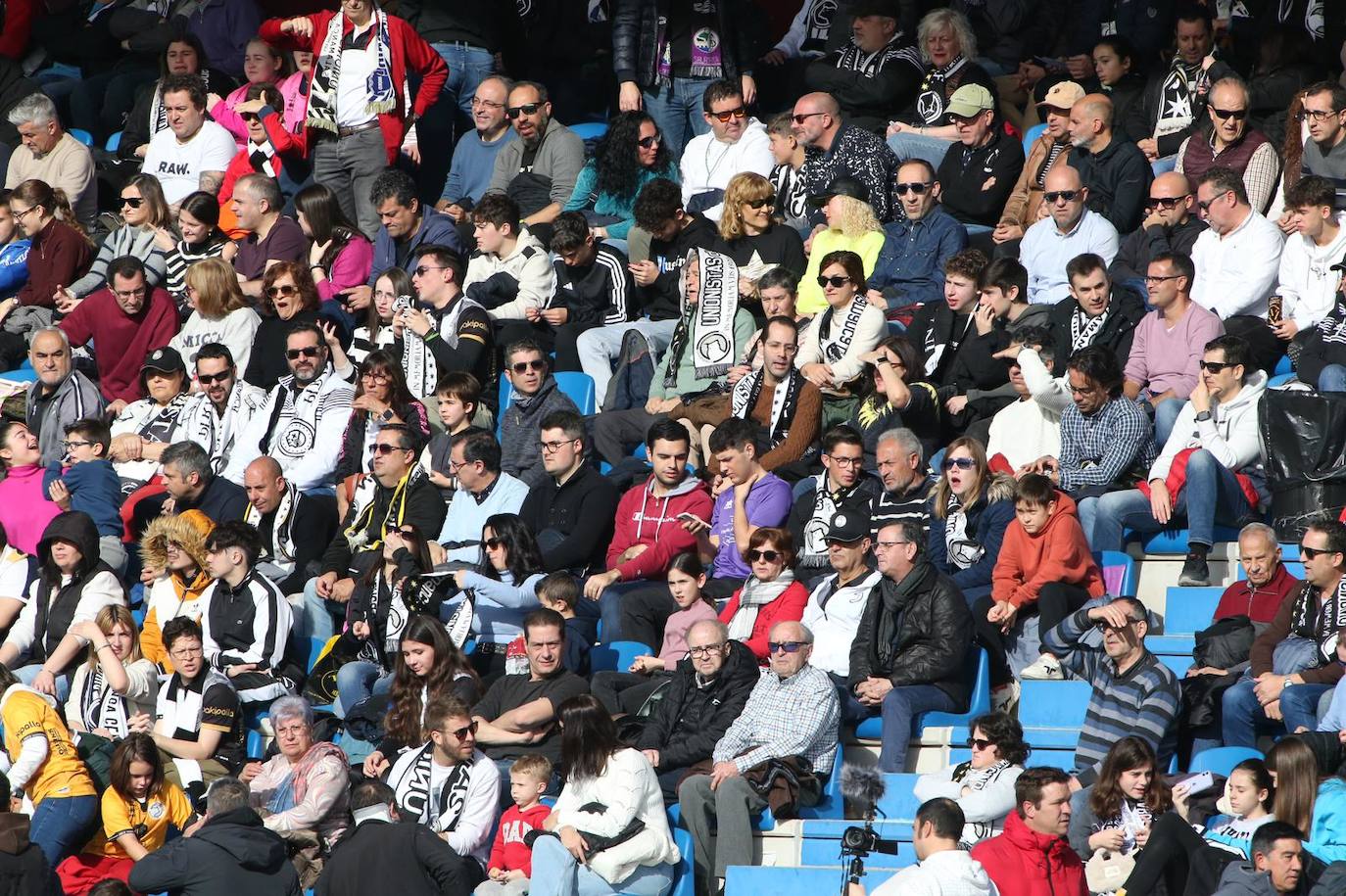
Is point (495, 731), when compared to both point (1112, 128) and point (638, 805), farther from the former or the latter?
point (1112, 128)

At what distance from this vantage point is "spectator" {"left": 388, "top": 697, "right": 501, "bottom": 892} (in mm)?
8680

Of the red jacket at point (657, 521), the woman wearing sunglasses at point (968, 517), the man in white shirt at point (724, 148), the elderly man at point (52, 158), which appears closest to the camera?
the woman wearing sunglasses at point (968, 517)

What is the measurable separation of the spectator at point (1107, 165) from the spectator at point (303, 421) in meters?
4.06

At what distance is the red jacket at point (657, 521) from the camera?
993cm

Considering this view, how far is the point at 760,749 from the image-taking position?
8.52 m

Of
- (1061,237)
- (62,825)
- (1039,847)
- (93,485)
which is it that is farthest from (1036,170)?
(62,825)

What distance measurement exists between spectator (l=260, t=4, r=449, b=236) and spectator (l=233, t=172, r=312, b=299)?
Result: 488 millimetres

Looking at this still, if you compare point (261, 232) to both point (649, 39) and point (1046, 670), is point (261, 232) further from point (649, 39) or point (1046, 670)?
point (1046, 670)

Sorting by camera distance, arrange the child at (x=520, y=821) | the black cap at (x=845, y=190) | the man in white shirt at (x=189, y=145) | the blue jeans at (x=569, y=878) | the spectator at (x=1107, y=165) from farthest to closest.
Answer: the man in white shirt at (x=189, y=145) → the black cap at (x=845, y=190) → the spectator at (x=1107, y=165) → the child at (x=520, y=821) → the blue jeans at (x=569, y=878)

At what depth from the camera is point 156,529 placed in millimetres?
10922

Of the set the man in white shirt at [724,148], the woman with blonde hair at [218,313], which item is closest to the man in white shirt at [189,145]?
the woman with blonde hair at [218,313]

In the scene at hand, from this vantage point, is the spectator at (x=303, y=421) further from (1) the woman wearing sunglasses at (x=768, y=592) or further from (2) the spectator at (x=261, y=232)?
(1) the woman wearing sunglasses at (x=768, y=592)

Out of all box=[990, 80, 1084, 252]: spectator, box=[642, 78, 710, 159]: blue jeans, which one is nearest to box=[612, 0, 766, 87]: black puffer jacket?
box=[642, 78, 710, 159]: blue jeans

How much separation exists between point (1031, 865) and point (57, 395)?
6.96 m
